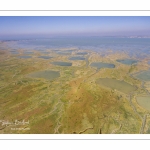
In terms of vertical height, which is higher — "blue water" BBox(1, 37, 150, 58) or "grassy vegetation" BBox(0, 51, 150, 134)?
"blue water" BBox(1, 37, 150, 58)

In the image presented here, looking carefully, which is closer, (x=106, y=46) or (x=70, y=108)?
(x=70, y=108)

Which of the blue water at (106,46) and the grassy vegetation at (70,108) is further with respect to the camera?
the blue water at (106,46)

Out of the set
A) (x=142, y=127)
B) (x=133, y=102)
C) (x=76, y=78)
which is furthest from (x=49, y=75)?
(x=142, y=127)

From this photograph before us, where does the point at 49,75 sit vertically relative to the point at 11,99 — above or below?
above

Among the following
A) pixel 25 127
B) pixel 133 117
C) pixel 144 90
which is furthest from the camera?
pixel 144 90

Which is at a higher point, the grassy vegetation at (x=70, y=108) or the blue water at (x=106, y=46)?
the blue water at (x=106, y=46)

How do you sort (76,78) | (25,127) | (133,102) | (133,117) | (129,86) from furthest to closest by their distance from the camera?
(76,78), (129,86), (133,102), (133,117), (25,127)

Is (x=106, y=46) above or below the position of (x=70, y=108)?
above

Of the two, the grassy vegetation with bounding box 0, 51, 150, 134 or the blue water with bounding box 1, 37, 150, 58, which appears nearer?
the grassy vegetation with bounding box 0, 51, 150, 134

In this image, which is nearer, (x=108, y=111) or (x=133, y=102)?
(x=108, y=111)
